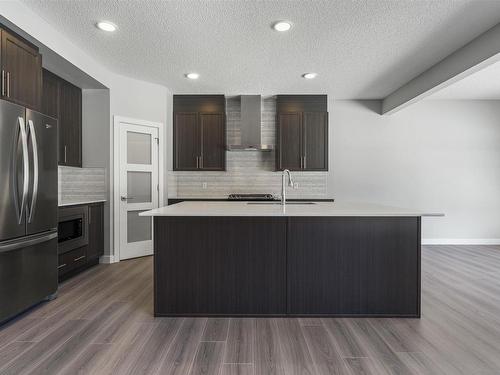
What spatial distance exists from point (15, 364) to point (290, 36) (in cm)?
352

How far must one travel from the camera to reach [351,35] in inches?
121

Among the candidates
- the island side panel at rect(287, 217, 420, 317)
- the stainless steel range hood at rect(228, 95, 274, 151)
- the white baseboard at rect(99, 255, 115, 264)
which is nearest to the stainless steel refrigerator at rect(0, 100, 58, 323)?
the white baseboard at rect(99, 255, 115, 264)

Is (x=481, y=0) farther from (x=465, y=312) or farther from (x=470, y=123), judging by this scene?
(x=470, y=123)

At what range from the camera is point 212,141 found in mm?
5113

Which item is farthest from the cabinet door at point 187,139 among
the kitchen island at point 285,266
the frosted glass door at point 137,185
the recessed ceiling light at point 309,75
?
the kitchen island at point 285,266

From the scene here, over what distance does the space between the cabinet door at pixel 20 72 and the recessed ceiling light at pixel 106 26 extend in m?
0.62

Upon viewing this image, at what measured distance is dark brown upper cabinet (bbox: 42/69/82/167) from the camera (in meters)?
3.54

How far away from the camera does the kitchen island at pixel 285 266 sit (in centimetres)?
242

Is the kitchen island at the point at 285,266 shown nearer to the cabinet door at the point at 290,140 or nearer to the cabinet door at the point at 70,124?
the cabinet door at the point at 70,124

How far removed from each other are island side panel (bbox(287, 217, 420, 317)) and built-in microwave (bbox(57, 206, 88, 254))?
253cm

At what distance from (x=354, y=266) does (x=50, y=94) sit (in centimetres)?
390

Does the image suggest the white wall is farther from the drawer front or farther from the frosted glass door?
the drawer front

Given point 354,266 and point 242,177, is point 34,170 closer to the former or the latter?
point 354,266

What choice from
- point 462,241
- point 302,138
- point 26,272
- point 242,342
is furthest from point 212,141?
point 462,241
